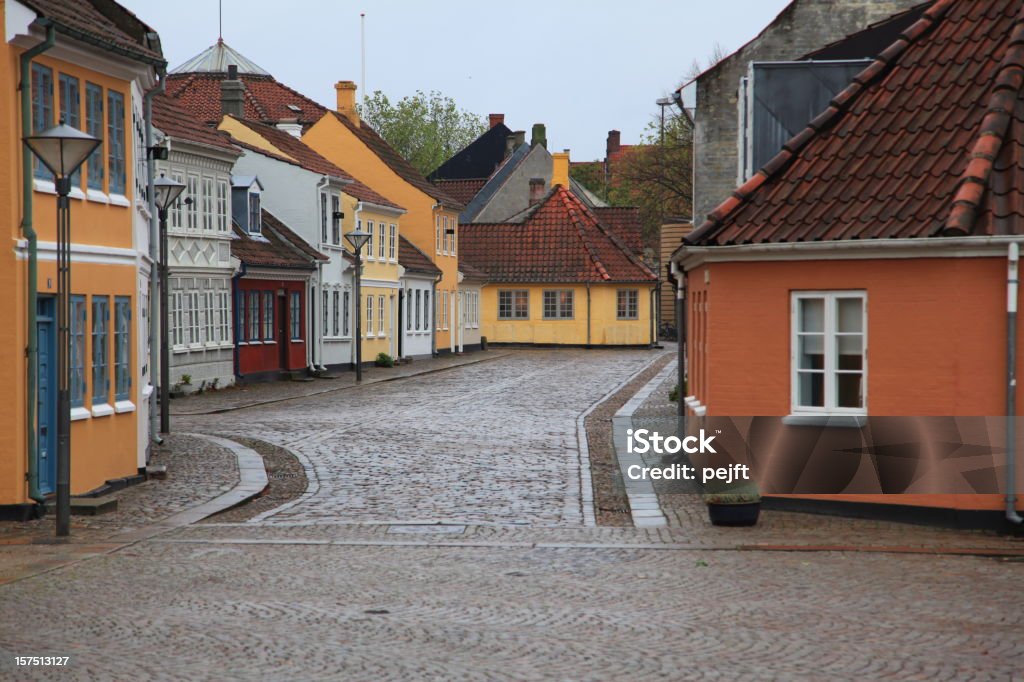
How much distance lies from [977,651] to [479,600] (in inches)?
138

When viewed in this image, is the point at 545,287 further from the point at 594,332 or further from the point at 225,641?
the point at 225,641

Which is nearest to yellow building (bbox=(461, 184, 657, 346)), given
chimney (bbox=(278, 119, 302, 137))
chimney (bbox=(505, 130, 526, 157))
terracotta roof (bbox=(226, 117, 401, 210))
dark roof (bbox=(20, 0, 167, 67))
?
chimney (bbox=(278, 119, 302, 137))

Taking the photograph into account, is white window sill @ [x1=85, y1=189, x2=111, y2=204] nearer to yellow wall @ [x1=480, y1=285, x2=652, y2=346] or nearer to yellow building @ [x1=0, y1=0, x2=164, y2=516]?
yellow building @ [x1=0, y1=0, x2=164, y2=516]

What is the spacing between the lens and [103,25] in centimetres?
1769

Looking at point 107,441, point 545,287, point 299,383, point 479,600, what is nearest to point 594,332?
point 545,287

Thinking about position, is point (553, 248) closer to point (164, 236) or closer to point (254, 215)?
point (254, 215)

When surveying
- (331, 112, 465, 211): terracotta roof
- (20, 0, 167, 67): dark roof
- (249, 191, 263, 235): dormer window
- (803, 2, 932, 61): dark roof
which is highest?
(331, 112, 465, 211): terracotta roof

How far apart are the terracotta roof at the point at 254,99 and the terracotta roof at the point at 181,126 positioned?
17.5 m

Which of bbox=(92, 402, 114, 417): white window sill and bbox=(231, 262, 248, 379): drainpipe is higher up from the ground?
bbox=(231, 262, 248, 379): drainpipe

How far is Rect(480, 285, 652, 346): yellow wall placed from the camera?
65875 mm

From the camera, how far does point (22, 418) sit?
15086 millimetres

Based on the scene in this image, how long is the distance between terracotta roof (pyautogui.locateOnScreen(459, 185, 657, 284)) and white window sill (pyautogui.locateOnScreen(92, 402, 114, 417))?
161 ft

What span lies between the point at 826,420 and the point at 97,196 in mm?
8551

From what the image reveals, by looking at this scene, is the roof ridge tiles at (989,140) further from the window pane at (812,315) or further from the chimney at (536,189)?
the chimney at (536,189)
